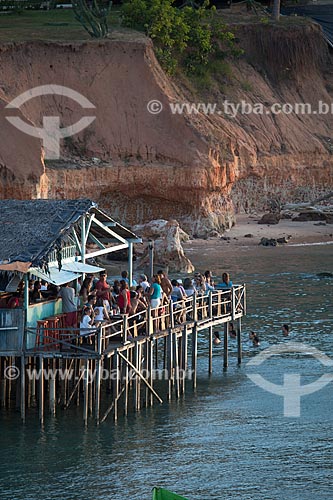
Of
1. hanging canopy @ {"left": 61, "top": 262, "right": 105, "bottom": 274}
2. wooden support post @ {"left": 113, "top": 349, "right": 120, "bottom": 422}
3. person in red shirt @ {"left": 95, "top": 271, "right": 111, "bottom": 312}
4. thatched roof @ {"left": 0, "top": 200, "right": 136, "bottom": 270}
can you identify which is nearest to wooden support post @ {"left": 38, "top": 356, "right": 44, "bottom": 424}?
wooden support post @ {"left": 113, "top": 349, "right": 120, "bottom": 422}

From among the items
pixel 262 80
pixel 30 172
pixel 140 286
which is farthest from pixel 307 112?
pixel 140 286

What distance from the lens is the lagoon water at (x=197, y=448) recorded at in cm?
2533

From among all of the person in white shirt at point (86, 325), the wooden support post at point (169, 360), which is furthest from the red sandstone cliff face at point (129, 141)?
the person in white shirt at point (86, 325)

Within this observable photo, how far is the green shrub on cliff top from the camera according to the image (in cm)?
6794

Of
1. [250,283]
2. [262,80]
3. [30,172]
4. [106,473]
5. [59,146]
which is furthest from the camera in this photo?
[262,80]

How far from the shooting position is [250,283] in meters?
50.5

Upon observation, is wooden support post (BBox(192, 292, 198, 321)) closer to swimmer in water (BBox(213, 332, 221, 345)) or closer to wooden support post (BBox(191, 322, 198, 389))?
wooden support post (BBox(191, 322, 198, 389))

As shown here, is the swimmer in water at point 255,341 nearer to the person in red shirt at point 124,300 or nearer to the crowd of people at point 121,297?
the crowd of people at point 121,297

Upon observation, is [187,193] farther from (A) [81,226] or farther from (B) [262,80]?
(A) [81,226]

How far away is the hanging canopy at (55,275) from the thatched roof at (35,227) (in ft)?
0.77

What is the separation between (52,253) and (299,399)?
277 inches

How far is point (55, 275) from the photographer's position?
29.9 meters

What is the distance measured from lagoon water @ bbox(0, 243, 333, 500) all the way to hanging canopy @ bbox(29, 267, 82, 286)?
120 inches

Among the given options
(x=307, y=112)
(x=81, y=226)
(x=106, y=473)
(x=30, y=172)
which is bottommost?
(x=106, y=473)
